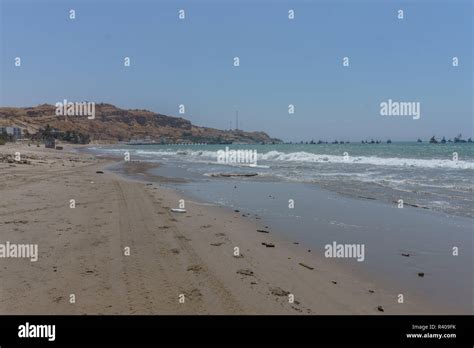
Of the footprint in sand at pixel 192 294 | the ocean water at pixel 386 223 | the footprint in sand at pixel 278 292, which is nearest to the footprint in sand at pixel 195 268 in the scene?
the footprint in sand at pixel 192 294

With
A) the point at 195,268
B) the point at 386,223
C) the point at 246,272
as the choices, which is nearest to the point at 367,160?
the point at 386,223

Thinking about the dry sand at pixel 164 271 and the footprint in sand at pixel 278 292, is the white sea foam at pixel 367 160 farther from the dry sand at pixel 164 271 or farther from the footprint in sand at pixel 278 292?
the footprint in sand at pixel 278 292

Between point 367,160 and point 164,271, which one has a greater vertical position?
point 367,160

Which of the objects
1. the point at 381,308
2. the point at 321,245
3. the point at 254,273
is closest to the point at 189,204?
the point at 321,245

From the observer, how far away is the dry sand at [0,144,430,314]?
454 centimetres

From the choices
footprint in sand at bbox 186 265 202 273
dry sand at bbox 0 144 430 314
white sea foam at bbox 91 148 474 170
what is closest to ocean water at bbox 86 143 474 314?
dry sand at bbox 0 144 430 314

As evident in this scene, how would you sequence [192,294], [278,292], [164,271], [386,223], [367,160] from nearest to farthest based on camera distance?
1. [192,294]
2. [278,292]
3. [164,271]
4. [386,223]
5. [367,160]

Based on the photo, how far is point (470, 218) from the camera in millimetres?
10148

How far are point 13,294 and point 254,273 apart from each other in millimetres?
3126

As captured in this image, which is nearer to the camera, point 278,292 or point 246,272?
point 278,292

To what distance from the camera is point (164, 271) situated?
5.66 metres

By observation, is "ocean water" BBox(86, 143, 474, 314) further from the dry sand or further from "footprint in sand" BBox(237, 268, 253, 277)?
"footprint in sand" BBox(237, 268, 253, 277)

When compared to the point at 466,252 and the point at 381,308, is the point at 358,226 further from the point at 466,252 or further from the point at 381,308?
the point at 381,308

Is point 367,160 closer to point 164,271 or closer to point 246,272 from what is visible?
point 246,272
